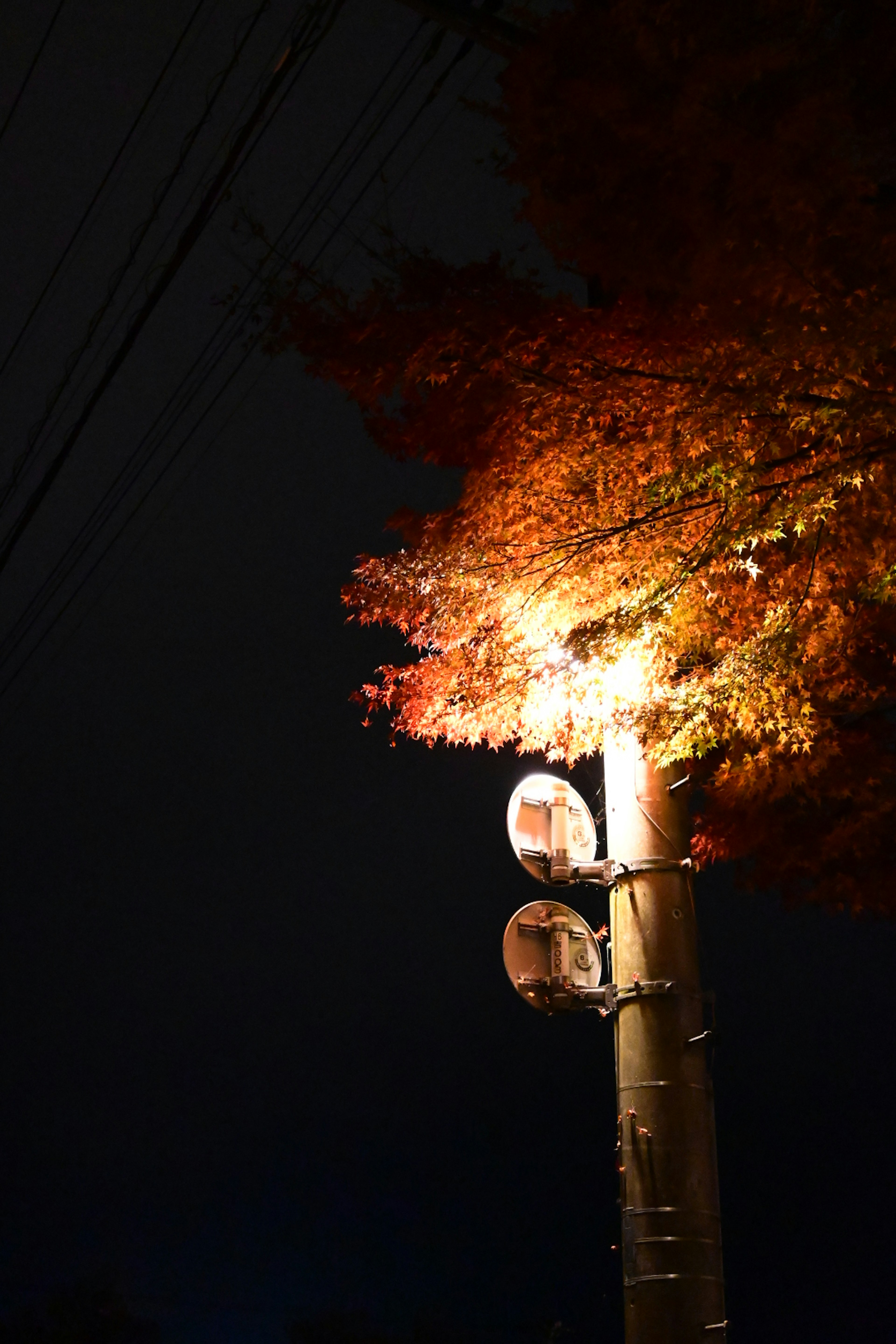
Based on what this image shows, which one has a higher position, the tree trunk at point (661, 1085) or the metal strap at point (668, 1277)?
the tree trunk at point (661, 1085)

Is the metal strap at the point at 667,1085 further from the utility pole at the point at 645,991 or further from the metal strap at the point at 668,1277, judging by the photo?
the metal strap at the point at 668,1277

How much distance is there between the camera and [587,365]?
6.23m

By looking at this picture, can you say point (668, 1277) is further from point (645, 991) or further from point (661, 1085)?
point (645, 991)

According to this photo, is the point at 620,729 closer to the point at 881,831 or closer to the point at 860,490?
the point at 860,490

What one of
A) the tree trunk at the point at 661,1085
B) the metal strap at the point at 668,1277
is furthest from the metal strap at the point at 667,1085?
the metal strap at the point at 668,1277

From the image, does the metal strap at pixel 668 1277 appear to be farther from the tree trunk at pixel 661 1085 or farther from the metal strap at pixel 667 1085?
the metal strap at pixel 667 1085

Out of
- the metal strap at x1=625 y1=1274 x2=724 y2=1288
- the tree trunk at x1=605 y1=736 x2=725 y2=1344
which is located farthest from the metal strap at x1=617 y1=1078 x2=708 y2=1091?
the metal strap at x1=625 y1=1274 x2=724 y2=1288

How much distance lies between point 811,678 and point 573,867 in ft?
7.20

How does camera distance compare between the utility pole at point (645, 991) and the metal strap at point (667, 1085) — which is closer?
the utility pole at point (645, 991)

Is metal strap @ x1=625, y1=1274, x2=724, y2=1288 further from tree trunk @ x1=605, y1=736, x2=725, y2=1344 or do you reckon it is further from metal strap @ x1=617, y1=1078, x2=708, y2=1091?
metal strap @ x1=617, y1=1078, x2=708, y2=1091

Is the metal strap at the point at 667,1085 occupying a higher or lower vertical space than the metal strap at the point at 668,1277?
higher

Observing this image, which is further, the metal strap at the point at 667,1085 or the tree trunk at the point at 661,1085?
the metal strap at the point at 667,1085

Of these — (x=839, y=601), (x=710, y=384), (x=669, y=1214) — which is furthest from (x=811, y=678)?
(x=669, y=1214)

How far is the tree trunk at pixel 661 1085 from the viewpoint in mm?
6316
